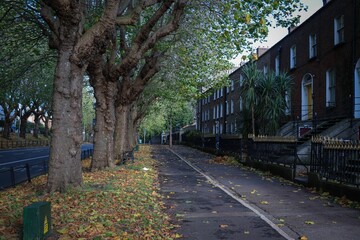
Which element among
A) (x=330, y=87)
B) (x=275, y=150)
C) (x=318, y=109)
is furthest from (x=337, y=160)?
(x=318, y=109)

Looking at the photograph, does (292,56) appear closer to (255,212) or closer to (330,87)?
(330,87)

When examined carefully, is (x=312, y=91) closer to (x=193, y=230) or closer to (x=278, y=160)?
(x=278, y=160)

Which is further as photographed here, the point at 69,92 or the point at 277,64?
the point at 277,64

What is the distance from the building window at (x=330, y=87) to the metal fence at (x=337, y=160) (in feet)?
30.1

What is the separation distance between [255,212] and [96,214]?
364cm

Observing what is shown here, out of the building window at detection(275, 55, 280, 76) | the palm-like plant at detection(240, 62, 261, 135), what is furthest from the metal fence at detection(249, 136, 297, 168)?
the building window at detection(275, 55, 280, 76)

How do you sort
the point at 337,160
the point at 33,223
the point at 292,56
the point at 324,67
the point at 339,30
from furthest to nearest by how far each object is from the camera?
1. the point at 292,56
2. the point at 324,67
3. the point at 339,30
4. the point at 337,160
5. the point at 33,223

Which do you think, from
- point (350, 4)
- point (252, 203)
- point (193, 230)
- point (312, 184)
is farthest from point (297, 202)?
point (350, 4)

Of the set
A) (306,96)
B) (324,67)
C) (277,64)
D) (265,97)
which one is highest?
(277,64)

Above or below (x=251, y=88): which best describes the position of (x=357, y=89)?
below

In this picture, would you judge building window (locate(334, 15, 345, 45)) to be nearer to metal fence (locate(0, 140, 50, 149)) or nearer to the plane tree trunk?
the plane tree trunk

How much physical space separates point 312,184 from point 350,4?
1110 cm

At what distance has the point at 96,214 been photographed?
7203 millimetres

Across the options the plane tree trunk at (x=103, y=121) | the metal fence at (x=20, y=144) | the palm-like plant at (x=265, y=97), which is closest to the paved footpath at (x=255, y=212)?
the plane tree trunk at (x=103, y=121)
